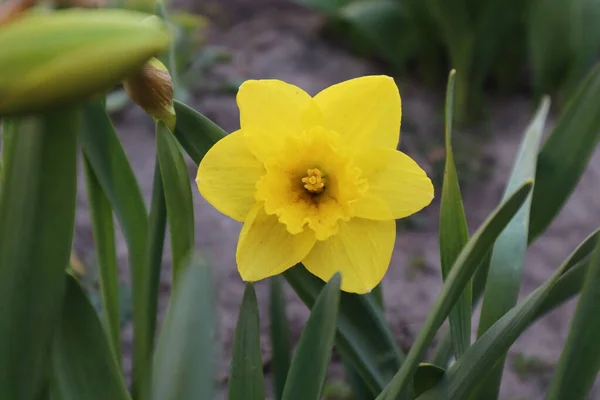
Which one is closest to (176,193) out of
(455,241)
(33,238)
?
(33,238)

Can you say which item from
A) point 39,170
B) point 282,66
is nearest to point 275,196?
point 39,170

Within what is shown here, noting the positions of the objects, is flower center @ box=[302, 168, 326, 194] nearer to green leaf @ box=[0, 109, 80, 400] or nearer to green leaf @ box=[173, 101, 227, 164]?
green leaf @ box=[173, 101, 227, 164]

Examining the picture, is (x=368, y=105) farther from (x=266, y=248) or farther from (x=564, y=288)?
(x=564, y=288)

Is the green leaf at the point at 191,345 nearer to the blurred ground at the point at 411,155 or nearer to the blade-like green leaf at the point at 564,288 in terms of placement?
the blade-like green leaf at the point at 564,288

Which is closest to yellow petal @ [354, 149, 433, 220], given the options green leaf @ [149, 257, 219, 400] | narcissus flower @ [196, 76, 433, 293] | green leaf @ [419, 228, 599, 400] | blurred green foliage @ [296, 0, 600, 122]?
narcissus flower @ [196, 76, 433, 293]

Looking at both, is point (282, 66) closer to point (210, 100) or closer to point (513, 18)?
point (210, 100)
